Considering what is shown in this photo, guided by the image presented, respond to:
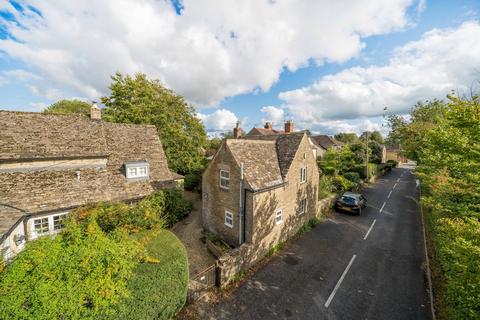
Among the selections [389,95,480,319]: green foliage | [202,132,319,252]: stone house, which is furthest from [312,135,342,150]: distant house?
[389,95,480,319]: green foliage

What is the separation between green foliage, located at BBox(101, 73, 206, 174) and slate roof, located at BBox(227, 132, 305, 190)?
51.2 feet

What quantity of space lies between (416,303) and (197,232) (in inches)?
559

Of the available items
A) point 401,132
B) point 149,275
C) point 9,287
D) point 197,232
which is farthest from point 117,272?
point 401,132

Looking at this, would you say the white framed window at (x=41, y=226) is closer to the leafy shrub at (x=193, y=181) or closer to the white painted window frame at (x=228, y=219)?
the white painted window frame at (x=228, y=219)

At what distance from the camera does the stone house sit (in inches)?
515

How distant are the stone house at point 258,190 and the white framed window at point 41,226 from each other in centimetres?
1024

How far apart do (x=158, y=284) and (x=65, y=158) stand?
12701 mm

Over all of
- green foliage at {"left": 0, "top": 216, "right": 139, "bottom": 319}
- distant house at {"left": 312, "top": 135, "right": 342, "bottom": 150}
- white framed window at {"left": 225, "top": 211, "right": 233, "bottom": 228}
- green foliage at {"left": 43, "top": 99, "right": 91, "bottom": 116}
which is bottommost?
white framed window at {"left": 225, "top": 211, "right": 233, "bottom": 228}

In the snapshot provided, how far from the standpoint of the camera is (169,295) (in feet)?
25.0

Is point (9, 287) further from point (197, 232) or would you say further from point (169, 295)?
point (197, 232)

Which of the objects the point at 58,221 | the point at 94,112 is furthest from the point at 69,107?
the point at 58,221

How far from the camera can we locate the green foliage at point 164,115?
2573 cm

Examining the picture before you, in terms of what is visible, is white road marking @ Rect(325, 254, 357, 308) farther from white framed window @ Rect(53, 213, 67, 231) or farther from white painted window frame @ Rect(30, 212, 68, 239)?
white framed window @ Rect(53, 213, 67, 231)

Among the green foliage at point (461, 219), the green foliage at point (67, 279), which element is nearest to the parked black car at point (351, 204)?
the green foliage at point (461, 219)
